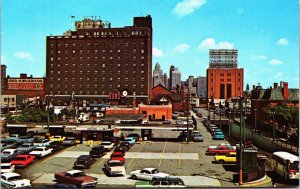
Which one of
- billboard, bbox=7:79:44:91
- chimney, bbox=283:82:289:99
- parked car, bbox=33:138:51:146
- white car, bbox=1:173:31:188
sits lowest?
white car, bbox=1:173:31:188

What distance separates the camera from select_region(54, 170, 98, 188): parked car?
20.6m

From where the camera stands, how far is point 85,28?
104 metres

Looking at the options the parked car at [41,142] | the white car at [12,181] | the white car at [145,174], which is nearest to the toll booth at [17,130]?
the parked car at [41,142]

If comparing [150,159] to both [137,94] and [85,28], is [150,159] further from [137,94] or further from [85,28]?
[85,28]

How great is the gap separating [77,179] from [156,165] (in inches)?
303

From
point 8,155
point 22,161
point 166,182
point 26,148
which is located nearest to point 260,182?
point 166,182

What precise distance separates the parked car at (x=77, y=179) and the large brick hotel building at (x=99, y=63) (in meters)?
75.7

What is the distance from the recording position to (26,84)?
13000 cm

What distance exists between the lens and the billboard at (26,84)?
126750 millimetres

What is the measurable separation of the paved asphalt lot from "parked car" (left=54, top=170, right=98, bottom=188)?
57 cm

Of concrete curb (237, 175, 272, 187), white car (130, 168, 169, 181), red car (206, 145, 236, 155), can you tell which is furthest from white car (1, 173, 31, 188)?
red car (206, 145, 236, 155)

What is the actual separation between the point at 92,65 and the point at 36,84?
36.6 m

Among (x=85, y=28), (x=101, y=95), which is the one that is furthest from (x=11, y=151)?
(x=85, y=28)

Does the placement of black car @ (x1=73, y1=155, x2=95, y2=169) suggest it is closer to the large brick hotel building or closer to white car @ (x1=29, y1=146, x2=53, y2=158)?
white car @ (x1=29, y1=146, x2=53, y2=158)
